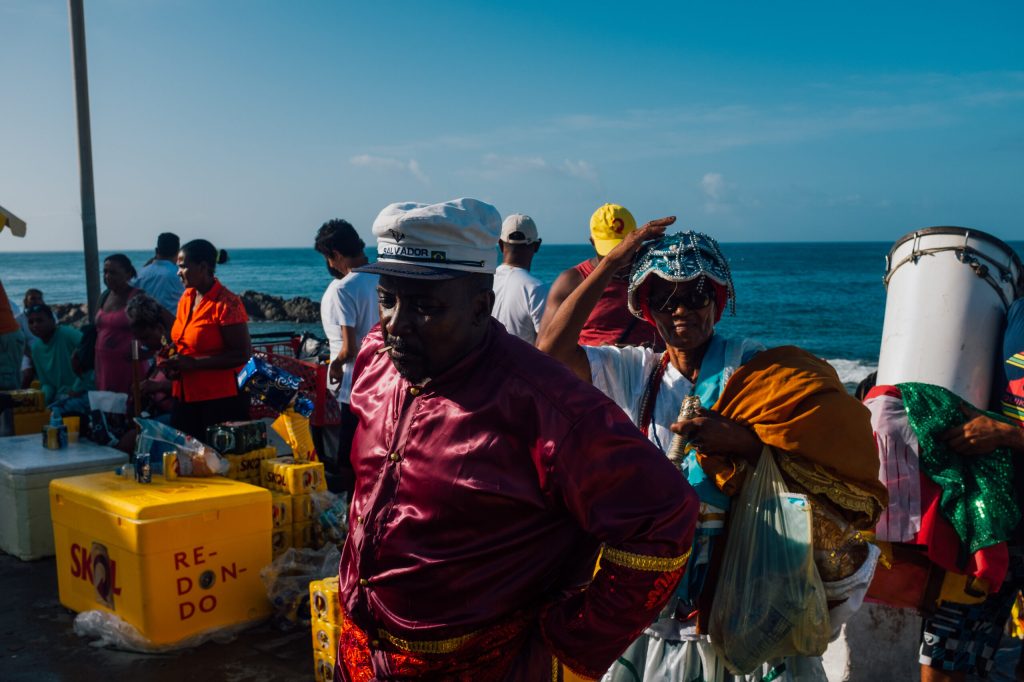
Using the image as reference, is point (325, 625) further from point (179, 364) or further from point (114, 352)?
point (114, 352)

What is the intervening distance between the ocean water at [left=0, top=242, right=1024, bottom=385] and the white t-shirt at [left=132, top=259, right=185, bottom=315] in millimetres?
5048

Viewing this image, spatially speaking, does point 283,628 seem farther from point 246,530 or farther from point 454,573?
point 454,573

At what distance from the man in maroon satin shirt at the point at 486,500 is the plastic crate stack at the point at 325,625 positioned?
202 cm

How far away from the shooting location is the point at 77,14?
26.5 feet

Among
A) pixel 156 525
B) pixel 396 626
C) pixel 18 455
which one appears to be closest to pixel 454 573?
pixel 396 626

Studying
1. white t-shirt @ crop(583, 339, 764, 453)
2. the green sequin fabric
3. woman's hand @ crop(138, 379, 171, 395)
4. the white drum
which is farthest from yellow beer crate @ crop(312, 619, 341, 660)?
woman's hand @ crop(138, 379, 171, 395)

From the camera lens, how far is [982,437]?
10.3ft

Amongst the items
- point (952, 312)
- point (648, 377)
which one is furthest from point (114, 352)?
point (952, 312)

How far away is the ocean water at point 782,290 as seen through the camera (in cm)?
3738

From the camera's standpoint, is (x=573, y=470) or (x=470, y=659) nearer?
(x=573, y=470)

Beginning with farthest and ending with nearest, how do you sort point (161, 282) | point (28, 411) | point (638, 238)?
point (161, 282), point (28, 411), point (638, 238)

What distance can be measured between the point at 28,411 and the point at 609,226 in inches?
230

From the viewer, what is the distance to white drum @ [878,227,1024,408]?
3729 mm

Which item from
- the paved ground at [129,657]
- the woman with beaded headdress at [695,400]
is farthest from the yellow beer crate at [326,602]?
the woman with beaded headdress at [695,400]
